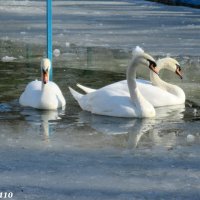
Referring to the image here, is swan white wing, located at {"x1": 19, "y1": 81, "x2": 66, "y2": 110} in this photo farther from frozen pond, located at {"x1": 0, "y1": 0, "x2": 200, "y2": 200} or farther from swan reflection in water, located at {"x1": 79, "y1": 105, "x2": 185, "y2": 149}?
swan reflection in water, located at {"x1": 79, "y1": 105, "x2": 185, "y2": 149}

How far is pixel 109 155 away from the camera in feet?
23.8

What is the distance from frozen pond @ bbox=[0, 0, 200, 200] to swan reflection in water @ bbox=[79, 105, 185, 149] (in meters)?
0.01

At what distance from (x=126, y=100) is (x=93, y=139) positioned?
1.33 m

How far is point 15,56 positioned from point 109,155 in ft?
25.1

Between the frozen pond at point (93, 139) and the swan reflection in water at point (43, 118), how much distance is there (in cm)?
1

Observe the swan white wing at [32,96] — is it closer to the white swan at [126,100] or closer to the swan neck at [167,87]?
the white swan at [126,100]

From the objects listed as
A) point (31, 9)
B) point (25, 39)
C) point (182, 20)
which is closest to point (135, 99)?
point (25, 39)

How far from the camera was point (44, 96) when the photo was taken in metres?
9.60

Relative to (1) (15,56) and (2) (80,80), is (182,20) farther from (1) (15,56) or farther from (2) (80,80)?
A: (2) (80,80)

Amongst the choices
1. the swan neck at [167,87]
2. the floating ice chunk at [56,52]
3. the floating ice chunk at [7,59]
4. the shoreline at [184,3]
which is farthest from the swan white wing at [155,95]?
the shoreline at [184,3]

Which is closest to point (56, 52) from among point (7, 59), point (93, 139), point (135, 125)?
point (7, 59)

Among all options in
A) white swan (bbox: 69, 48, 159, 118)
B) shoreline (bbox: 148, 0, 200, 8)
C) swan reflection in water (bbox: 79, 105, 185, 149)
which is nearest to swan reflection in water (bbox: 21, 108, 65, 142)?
swan reflection in water (bbox: 79, 105, 185, 149)

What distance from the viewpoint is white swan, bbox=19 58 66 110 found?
954 centimetres

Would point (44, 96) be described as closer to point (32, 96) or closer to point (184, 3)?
point (32, 96)
